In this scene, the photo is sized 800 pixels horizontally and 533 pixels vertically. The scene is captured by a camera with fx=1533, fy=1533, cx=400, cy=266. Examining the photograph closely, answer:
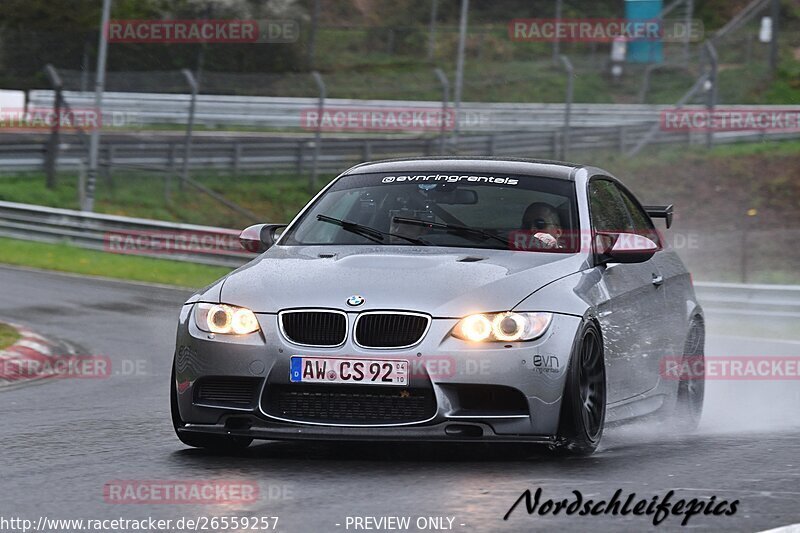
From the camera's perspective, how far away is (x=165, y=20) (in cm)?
4841

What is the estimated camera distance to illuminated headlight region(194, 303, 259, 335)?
696 centimetres

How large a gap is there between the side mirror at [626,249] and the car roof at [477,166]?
54cm

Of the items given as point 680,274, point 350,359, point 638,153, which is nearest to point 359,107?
point 638,153

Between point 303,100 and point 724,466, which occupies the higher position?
point 303,100

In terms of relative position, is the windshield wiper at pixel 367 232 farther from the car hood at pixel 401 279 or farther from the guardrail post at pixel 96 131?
the guardrail post at pixel 96 131

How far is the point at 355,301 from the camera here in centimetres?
682

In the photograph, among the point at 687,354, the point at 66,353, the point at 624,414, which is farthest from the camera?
the point at 66,353

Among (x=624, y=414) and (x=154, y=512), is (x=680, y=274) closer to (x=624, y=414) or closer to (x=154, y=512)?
(x=624, y=414)

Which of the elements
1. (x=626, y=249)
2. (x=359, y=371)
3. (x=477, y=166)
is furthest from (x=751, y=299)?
(x=359, y=371)

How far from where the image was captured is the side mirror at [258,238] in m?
8.30

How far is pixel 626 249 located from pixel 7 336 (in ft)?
26.7

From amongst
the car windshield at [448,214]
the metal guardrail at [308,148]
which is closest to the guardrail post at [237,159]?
the metal guardrail at [308,148]

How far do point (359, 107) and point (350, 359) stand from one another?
34.6m

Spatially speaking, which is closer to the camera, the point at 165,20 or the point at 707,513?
the point at 707,513
